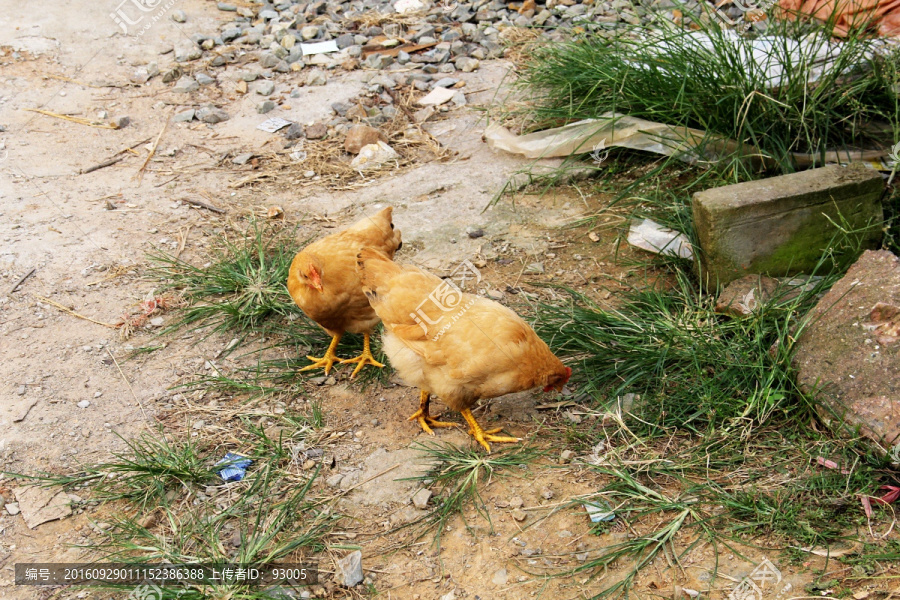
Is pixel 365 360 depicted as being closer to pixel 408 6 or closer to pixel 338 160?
pixel 338 160

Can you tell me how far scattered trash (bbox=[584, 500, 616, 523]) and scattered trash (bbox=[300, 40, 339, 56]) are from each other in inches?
226

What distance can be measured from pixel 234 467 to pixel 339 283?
103 cm

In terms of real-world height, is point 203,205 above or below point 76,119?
below

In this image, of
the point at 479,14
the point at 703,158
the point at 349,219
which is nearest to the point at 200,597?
the point at 349,219

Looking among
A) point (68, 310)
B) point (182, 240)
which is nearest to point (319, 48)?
point (182, 240)

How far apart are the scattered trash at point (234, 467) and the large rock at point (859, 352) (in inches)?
100

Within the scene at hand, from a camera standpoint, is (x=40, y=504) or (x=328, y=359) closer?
(x=40, y=504)

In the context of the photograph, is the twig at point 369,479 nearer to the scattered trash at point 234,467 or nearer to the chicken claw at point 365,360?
the scattered trash at point 234,467

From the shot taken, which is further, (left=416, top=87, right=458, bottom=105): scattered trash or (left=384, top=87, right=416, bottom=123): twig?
(left=416, top=87, right=458, bottom=105): scattered trash

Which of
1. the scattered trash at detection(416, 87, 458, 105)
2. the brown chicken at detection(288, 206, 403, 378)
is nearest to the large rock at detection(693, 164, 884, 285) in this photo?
the brown chicken at detection(288, 206, 403, 378)

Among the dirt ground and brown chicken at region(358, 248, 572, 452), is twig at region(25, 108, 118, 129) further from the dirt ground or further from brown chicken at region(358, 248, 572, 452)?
brown chicken at region(358, 248, 572, 452)

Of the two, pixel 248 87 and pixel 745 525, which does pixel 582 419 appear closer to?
pixel 745 525

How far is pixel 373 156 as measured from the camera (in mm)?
5816

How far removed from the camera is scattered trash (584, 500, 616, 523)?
3.02 m
